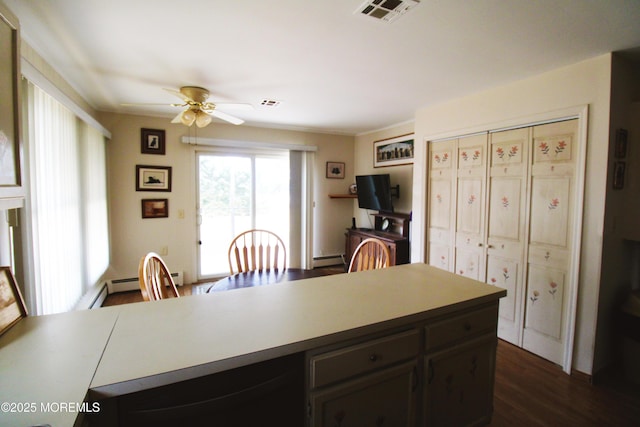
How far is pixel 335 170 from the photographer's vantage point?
5.01 m

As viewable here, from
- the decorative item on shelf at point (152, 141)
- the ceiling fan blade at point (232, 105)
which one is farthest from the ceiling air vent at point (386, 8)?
the decorative item on shelf at point (152, 141)

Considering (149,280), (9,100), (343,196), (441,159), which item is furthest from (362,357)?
(343,196)

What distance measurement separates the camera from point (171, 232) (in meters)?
4.01

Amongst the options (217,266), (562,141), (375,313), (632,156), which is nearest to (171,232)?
(217,266)

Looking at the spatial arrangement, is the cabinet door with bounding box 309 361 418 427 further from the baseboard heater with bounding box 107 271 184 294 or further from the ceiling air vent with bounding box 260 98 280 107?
the baseboard heater with bounding box 107 271 184 294

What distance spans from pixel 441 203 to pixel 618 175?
4.63 ft

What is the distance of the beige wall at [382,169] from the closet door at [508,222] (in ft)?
4.64

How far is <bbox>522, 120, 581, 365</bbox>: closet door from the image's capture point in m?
2.21

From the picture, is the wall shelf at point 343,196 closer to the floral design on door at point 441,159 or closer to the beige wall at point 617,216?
the floral design on door at point 441,159

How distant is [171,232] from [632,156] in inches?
188

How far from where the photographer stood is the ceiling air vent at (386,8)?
1.47 m

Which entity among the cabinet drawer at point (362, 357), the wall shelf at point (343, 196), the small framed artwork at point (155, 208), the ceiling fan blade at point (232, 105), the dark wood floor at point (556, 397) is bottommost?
the dark wood floor at point (556, 397)

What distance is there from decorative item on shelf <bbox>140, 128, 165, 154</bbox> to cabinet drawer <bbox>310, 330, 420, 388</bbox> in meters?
3.81

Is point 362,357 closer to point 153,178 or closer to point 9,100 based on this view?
point 9,100
